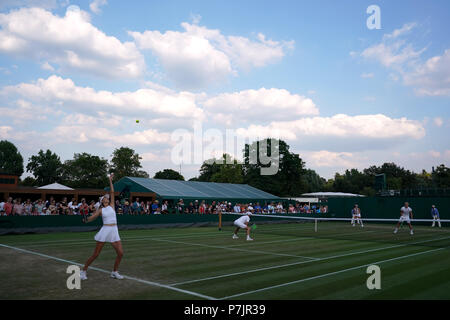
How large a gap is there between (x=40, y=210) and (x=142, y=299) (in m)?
18.8

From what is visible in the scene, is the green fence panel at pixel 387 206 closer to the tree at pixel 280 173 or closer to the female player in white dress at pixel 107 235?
the tree at pixel 280 173

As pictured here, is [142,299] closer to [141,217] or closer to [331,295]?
[331,295]

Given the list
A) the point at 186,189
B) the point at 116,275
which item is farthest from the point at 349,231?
the point at 116,275

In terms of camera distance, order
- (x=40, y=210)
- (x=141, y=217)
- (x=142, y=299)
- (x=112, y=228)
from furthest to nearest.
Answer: (x=141, y=217) < (x=40, y=210) < (x=112, y=228) < (x=142, y=299)

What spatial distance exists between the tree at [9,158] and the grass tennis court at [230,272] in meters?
97.4

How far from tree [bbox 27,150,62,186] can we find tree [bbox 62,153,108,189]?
11.2 m

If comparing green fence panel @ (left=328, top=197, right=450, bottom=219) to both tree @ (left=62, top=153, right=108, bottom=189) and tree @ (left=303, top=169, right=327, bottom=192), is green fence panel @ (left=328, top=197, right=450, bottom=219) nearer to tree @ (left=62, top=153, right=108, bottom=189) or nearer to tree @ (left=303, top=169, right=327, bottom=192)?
tree @ (left=62, top=153, right=108, bottom=189)

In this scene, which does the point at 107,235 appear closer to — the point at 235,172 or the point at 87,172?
the point at 235,172

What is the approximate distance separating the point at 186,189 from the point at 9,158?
79.8 metres

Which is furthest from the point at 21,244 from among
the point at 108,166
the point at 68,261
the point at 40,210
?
the point at 108,166

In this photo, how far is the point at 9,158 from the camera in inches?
3903

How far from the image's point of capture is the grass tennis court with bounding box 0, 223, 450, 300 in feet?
23.7

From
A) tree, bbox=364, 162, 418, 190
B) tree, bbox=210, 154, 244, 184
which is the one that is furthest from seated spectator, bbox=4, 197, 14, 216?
tree, bbox=364, 162, 418, 190
